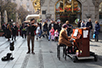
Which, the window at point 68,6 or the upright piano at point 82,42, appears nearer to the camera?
the upright piano at point 82,42

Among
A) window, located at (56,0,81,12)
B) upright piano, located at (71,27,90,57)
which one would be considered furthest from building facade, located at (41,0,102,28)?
upright piano, located at (71,27,90,57)

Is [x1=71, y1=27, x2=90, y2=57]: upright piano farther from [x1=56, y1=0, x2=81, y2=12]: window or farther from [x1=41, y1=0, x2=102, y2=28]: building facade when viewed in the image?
[x1=56, y1=0, x2=81, y2=12]: window

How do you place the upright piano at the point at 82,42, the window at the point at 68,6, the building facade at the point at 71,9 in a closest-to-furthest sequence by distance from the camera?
the upright piano at the point at 82,42
the building facade at the point at 71,9
the window at the point at 68,6

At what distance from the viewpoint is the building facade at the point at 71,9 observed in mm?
19375

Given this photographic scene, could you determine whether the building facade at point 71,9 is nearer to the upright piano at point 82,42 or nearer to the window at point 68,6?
the window at point 68,6

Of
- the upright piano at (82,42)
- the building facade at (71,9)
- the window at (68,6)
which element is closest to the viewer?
the upright piano at (82,42)

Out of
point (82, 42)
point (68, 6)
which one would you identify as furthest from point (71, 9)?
point (82, 42)

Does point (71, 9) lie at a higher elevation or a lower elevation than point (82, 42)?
higher

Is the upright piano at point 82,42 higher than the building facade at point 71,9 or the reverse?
the reverse

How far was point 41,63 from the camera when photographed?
258 inches

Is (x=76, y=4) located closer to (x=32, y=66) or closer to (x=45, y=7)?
(x=45, y=7)

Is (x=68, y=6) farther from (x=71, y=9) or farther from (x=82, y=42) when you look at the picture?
(x=82, y=42)

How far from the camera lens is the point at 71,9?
20.1 m

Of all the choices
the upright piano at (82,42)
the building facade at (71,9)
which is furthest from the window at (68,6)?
the upright piano at (82,42)
